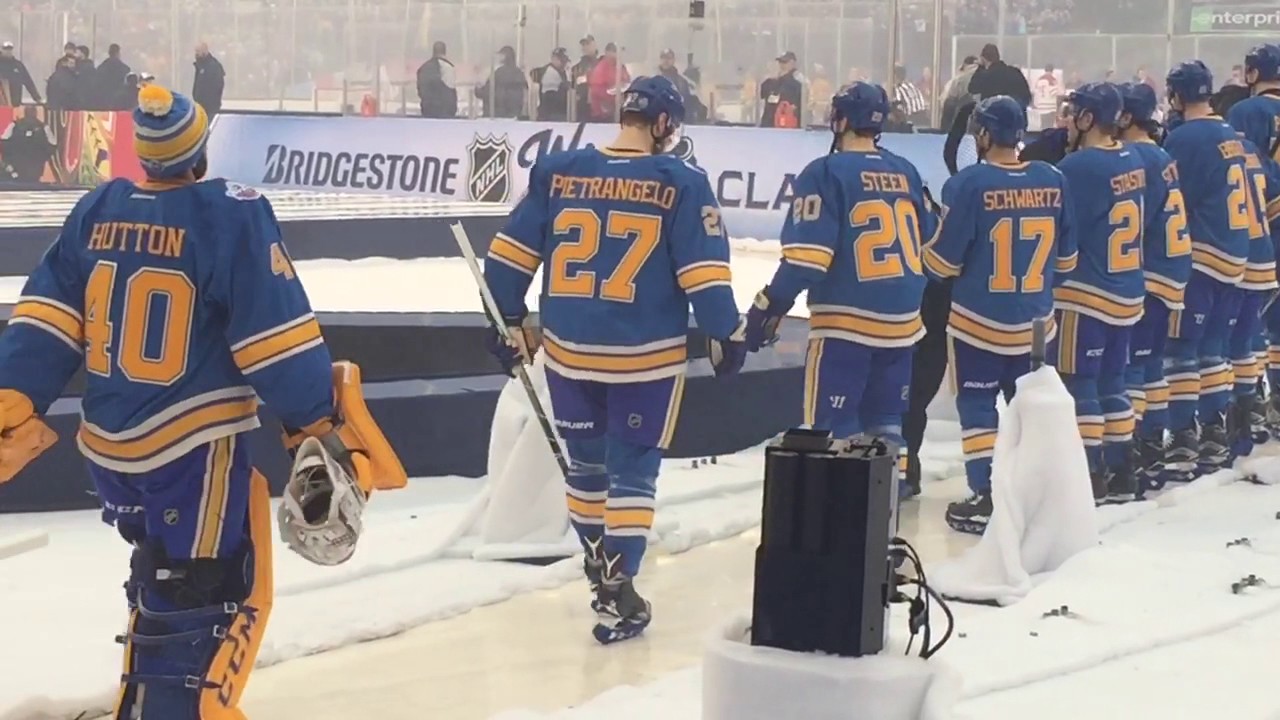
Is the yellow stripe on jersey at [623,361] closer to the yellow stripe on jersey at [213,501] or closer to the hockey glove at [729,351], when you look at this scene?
the hockey glove at [729,351]

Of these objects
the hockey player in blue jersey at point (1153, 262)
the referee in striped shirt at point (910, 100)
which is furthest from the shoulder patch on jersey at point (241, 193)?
the referee in striped shirt at point (910, 100)

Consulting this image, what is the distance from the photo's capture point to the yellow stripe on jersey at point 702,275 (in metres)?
5.12

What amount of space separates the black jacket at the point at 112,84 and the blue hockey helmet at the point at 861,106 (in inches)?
508

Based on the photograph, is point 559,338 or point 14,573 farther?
point 14,573

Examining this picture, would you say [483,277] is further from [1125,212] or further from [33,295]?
[1125,212]

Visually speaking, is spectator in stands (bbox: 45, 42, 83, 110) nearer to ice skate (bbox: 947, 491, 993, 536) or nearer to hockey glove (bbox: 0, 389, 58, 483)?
ice skate (bbox: 947, 491, 993, 536)

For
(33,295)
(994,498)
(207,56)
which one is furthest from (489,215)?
(33,295)

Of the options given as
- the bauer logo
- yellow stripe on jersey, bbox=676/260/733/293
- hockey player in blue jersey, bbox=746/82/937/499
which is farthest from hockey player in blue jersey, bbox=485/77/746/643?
the bauer logo

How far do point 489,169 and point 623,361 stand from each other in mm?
10592

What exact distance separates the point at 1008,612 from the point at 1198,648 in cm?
57

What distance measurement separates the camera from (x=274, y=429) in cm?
677

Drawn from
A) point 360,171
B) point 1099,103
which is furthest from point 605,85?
point 1099,103

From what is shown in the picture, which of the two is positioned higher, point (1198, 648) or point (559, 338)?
point (559, 338)

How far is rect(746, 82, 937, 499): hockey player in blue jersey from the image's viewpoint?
6.07m
